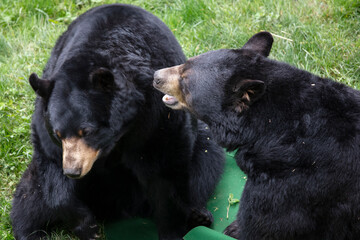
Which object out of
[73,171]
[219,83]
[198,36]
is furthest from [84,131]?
[198,36]

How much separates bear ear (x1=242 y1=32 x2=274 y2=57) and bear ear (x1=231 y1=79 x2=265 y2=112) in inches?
21.5

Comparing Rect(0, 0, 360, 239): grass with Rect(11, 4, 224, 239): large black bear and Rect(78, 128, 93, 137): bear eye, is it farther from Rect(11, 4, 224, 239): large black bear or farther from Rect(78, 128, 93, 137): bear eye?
Rect(78, 128, 93, 137): bear eye

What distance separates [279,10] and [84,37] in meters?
3.55

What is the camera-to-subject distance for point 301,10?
288 inches

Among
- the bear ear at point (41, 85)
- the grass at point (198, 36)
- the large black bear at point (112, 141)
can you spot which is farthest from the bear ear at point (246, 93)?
the grass at point (198, 36)

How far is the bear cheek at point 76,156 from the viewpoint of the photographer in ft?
14.4

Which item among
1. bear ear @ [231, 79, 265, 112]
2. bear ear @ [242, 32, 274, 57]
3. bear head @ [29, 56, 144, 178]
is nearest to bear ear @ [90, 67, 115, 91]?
bear head @ [29, 56, 144, 178]

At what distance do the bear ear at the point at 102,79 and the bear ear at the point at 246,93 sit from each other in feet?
3.32

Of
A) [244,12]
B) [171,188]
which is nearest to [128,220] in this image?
[171,188]

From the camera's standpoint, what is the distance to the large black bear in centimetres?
438

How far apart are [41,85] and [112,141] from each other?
0.75 meters

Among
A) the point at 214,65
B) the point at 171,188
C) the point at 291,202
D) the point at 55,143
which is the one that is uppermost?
the point at 214,65

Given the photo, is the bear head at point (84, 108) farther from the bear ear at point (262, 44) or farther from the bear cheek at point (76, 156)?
the bear ear at point (262, 44)

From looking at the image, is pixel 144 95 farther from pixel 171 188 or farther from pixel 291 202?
pixel 291 202
